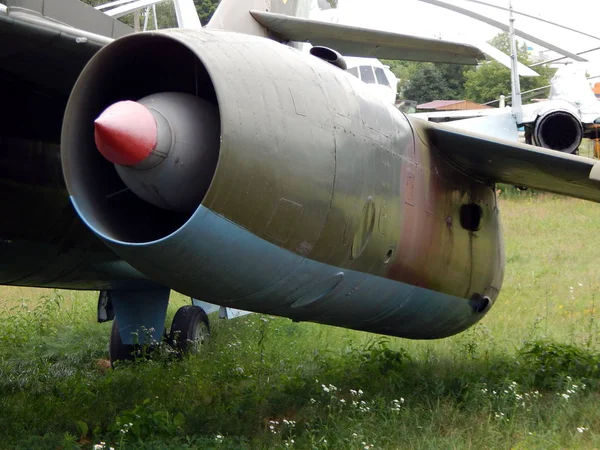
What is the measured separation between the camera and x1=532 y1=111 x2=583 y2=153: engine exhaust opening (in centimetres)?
2205

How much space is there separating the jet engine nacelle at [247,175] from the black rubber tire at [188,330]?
4.31 metres

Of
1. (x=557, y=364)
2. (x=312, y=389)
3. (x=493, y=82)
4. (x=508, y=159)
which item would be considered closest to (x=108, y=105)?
(x=508, y=159)

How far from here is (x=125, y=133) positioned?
371cm

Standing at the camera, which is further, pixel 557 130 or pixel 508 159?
pixel 557 130

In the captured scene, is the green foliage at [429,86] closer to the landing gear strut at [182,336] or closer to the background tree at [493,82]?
the background tree at [493,82]

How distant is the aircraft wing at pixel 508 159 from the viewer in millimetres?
5820

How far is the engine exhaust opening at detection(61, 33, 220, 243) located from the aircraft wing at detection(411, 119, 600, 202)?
1.87 meters

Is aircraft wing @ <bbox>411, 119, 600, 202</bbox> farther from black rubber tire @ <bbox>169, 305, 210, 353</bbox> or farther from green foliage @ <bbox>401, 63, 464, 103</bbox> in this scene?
green foliage @ <bbox>401, 63, 464, 103</bbox>

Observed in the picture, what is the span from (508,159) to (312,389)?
2.45 meters

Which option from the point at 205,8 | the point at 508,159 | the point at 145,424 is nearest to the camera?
the point at 145,424

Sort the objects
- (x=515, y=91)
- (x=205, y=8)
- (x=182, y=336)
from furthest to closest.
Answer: (x=205, y=8) < (x=515, y=91) < (x=182, y=336)

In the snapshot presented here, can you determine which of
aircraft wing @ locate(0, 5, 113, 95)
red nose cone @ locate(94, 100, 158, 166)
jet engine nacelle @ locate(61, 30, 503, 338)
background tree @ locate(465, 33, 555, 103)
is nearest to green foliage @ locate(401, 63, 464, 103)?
background tree @ locate(465, 33, 555, 103)

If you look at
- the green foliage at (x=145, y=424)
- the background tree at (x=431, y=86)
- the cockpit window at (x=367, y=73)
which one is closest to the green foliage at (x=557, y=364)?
the green foliage at (x=145, y=424)

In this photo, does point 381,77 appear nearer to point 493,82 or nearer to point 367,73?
point 367,73
